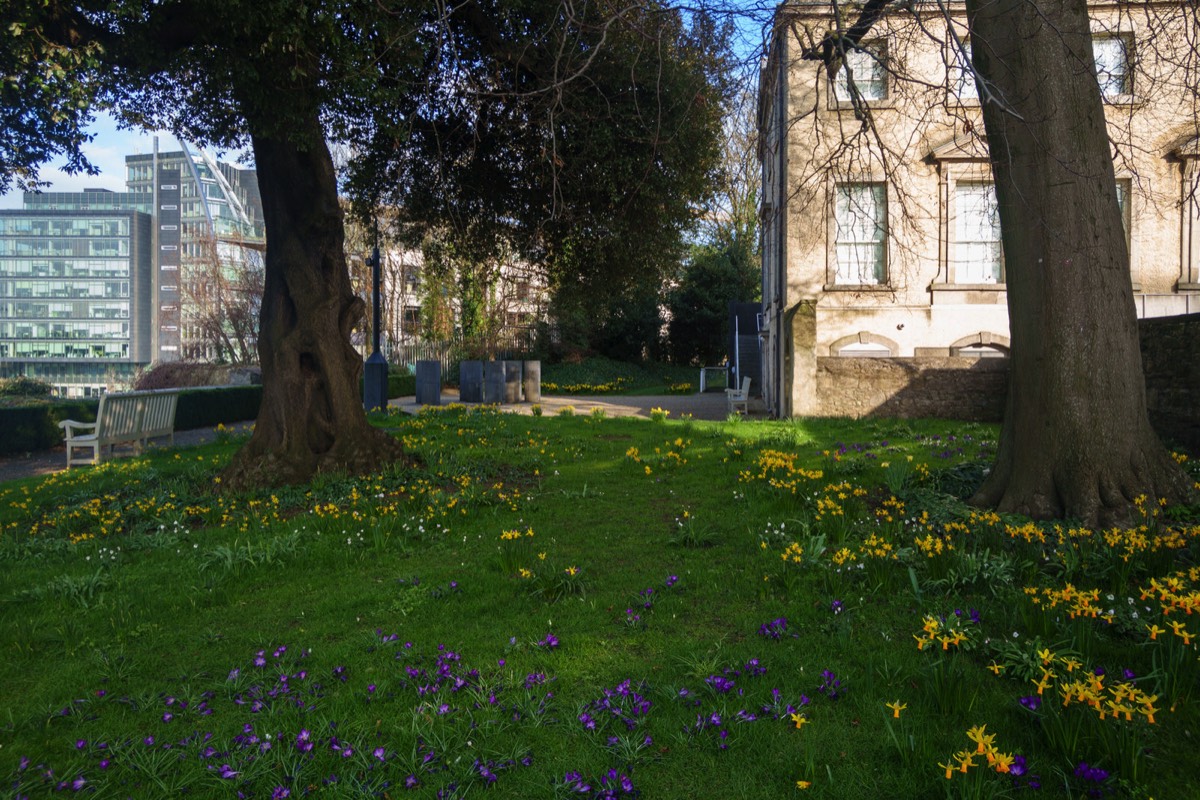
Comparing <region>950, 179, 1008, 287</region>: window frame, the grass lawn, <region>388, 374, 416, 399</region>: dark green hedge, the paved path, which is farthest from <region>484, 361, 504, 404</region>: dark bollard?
the grass lawn

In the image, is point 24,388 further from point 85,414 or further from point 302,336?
point 302,336

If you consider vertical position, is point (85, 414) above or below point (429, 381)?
below

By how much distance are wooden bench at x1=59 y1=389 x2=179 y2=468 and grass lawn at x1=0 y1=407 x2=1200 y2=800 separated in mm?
5087

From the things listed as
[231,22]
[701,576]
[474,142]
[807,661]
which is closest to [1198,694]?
[807,661]

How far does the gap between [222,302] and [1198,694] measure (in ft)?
129

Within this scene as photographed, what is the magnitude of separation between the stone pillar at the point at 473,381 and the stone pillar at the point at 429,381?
128 cm

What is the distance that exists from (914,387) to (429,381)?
13.2m

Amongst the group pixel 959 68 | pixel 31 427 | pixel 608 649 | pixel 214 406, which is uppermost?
pixel 959 68

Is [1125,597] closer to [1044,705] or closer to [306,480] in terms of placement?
[1044,705]

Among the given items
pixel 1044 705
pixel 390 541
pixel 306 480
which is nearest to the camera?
pixel 1044 705

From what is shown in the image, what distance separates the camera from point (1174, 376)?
29.8 ft

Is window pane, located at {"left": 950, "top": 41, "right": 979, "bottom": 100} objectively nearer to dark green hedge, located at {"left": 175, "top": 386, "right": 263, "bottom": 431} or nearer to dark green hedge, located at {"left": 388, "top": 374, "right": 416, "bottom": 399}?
dark green hedge, located at {"left": 175, "top": 386, "right": 263, "bottom": 431}

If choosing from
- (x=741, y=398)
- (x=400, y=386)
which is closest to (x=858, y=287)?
(x=741, y=398)

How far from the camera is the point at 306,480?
791 centimetres
